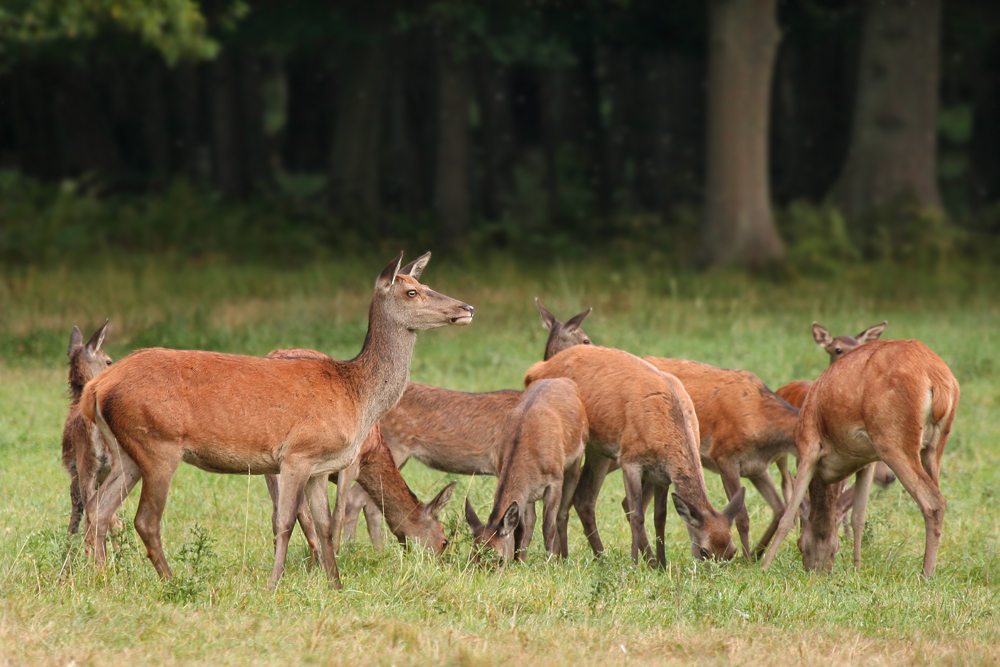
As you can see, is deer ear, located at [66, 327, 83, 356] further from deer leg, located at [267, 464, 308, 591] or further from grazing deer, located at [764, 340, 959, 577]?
grazing deer, located at [764, 340, 959, 577]

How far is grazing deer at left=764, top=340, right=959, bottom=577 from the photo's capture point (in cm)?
755

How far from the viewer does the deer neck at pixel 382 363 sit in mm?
7535

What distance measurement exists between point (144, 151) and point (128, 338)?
25437mm

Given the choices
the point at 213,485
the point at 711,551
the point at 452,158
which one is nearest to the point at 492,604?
the point at 711,551

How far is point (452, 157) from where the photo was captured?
27797 mm

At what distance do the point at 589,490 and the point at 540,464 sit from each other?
953mm

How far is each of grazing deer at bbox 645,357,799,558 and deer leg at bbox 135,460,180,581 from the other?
3.80 meters

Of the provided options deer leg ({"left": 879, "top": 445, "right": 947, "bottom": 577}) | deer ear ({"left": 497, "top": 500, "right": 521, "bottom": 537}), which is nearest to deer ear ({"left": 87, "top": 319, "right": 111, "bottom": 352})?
deer ear ({"left": 497, "top": 500, "right": 521, "bottom": 537})

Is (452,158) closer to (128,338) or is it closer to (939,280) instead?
(939,280)

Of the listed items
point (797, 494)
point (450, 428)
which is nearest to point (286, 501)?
point (450, 428)

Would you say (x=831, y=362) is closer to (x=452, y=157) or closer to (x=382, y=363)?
(x=382, y=363)

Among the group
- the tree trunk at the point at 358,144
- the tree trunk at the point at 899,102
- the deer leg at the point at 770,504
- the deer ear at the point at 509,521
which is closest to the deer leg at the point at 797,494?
the deer leg at the point at 770,504

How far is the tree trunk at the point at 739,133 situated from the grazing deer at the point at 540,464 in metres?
13.5

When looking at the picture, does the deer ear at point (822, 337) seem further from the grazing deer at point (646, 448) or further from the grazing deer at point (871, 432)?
the grazing deer at point (871, 432)
